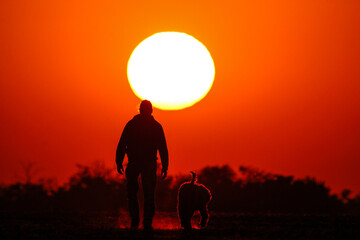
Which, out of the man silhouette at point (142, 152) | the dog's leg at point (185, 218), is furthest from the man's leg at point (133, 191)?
the dog's leg at point (185, 218)

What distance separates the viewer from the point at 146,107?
666 inches

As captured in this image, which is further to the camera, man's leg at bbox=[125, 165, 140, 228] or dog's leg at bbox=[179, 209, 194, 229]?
man's leg at bbox=[125, 165, 140, 228]

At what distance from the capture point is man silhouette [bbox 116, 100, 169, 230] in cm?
1675

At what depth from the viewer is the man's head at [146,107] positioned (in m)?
16.9

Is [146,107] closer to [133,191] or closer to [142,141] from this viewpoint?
[142,141]

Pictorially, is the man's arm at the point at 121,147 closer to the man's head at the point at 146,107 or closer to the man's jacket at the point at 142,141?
the man's jacket at the point at 142,141

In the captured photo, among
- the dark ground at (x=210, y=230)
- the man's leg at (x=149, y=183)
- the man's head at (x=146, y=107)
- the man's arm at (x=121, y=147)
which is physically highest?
the man's head at (x=146, y=107)

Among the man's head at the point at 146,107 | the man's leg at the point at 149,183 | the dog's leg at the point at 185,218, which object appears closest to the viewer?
the dog's leg at the point at 185,218

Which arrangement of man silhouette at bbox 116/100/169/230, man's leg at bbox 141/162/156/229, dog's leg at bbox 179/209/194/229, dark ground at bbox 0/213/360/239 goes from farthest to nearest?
man silhouette at bbox 116/100/169/230, man's leg at bbox 141/162/156/229, dog's leg at bbox 179/209/194/229, dark ground at bbox 0/213/360/239

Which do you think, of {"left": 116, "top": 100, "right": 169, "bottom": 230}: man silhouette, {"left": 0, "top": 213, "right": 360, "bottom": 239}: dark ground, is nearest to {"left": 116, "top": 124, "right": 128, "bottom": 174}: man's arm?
{"left": 116, "top": 100, "right": 169, "bottom": 230}: man silhouette

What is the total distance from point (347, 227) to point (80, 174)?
42562 mm

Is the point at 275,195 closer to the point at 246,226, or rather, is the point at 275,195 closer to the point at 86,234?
the point at 246,226

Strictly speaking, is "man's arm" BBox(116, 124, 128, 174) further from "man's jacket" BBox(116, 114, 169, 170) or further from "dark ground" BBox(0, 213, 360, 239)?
"dark ground" BBox(0, 213, 360, 239)

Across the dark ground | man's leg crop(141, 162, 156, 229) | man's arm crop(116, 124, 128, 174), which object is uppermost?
man's arm crop(116, 124, 128, 174)
